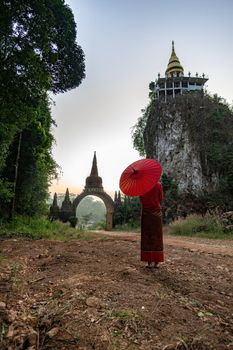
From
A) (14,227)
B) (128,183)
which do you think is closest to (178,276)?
(128,183)

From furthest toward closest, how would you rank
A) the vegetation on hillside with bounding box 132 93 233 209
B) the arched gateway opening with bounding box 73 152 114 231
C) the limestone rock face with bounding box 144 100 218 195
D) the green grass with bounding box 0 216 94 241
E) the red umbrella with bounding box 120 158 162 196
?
the arched gateway opening with bounding box 73 152 114 231
the limestone rock face with bounding box 144 100 218 195
the vegetation on hillside with bounding box 132 93 233 209
the green grass with bounding box 0 216 94 241
the red umbrella with bounding box 120 158 162 196

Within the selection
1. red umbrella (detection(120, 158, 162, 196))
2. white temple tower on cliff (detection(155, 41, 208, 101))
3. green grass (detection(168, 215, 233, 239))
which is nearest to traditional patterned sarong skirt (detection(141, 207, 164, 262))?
red umbrella (detection(120, 158, 162, 196))

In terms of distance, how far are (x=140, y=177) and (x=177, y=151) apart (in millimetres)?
20957

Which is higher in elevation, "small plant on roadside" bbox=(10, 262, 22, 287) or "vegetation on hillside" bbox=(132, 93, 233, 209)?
"vegetation on hillside" bbox=(132, 93, 233, 209)

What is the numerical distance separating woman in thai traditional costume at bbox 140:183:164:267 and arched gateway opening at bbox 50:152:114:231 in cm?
2095

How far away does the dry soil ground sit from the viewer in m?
2.63

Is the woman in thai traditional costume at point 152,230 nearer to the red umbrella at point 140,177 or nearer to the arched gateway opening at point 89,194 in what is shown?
the red umbrella at point 140,177

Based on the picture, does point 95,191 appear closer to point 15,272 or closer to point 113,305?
point 15,272

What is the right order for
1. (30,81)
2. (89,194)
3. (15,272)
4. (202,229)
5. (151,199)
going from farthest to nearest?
(89,194) → (202,229) → (30,81) → (151,199) → (15,272)

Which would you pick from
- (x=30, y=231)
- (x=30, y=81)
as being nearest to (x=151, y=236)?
(x=30, y=81)

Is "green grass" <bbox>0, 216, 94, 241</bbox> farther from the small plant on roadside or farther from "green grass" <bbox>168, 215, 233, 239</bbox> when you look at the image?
"green grass" <bbox>168, 215, 233, 239</bbox>

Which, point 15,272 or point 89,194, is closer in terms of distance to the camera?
point 15,272

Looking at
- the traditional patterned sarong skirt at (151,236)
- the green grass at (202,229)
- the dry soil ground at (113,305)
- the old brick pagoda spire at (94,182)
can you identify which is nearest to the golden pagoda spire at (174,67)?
the old brick pagoda spire at (94,182)

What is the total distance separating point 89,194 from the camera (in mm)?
33500
